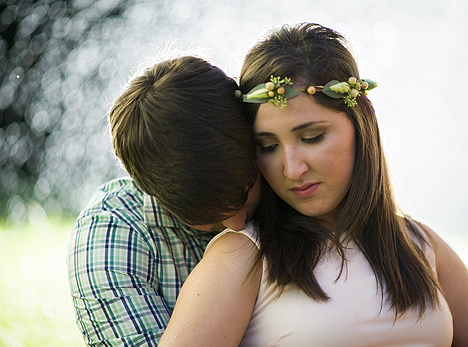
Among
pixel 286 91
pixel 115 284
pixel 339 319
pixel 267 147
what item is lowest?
pixel 115 284

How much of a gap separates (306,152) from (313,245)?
369 mm

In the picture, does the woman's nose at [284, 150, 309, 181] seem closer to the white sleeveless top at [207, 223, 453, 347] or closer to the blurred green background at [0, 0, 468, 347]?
the white sleeveless top at [207, 223, 453, 347]

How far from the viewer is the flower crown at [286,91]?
1701 millimetres

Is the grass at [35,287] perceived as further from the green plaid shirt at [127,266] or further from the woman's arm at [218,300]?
the woman's arm at [218,300]

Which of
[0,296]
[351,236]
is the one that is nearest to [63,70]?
[0,296]

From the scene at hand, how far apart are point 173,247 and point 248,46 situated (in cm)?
90

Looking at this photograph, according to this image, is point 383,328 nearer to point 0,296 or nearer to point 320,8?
point 0,296

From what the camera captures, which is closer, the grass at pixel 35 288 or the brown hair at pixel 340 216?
the brown hair at pixel 340 216

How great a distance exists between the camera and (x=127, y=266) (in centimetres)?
192

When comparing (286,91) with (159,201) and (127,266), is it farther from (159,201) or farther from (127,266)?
(127,266)

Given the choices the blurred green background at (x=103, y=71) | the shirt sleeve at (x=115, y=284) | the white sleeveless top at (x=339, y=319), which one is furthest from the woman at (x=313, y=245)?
the blurred green background at (x=103, y=71)

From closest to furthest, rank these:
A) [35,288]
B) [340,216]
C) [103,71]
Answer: [340,216] < [35,288] < [103,71]

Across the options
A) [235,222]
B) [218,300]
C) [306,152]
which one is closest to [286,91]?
[306,152]

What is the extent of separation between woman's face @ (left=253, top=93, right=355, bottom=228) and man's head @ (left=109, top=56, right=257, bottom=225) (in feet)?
0.27
